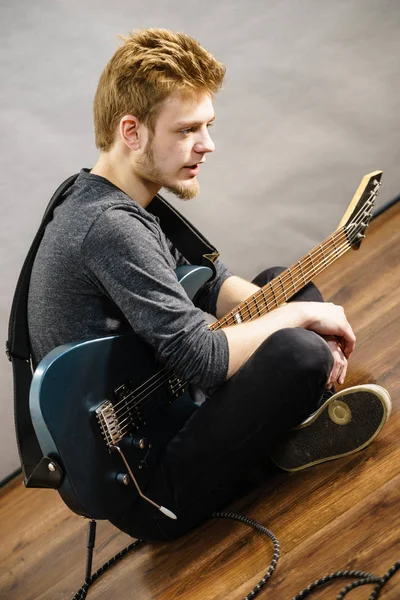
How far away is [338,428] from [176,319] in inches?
20.9

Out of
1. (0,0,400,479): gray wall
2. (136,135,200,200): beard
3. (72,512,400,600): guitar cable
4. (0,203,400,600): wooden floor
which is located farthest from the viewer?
(0,0,400,479): gray wall

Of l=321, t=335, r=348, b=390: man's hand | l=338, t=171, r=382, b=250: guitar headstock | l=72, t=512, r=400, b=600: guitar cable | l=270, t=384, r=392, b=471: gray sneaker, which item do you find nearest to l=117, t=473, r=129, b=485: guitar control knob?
l=72, t=512, r=400, b=600: guitar cable

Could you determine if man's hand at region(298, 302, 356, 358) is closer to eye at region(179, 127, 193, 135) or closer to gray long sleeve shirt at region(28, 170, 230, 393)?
gray long sleeve shirt at region(28, 170, 230, 393)

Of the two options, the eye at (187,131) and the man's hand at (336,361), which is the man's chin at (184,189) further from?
the man's hand at (336,361)

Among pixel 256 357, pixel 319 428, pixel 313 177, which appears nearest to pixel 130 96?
pixel 256 357

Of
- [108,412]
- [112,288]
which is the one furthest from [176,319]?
[108,412]

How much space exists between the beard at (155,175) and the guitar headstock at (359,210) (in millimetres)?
534

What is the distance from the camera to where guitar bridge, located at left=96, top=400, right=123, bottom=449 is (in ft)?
5.82

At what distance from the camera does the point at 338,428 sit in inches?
76.5

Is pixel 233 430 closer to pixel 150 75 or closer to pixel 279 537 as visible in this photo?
pixel 279 537

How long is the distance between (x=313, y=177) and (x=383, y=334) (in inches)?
41.7

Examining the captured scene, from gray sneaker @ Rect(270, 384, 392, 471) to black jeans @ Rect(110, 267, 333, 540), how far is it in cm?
7

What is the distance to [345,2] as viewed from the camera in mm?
3166

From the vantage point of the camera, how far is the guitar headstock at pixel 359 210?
2.27 meters
